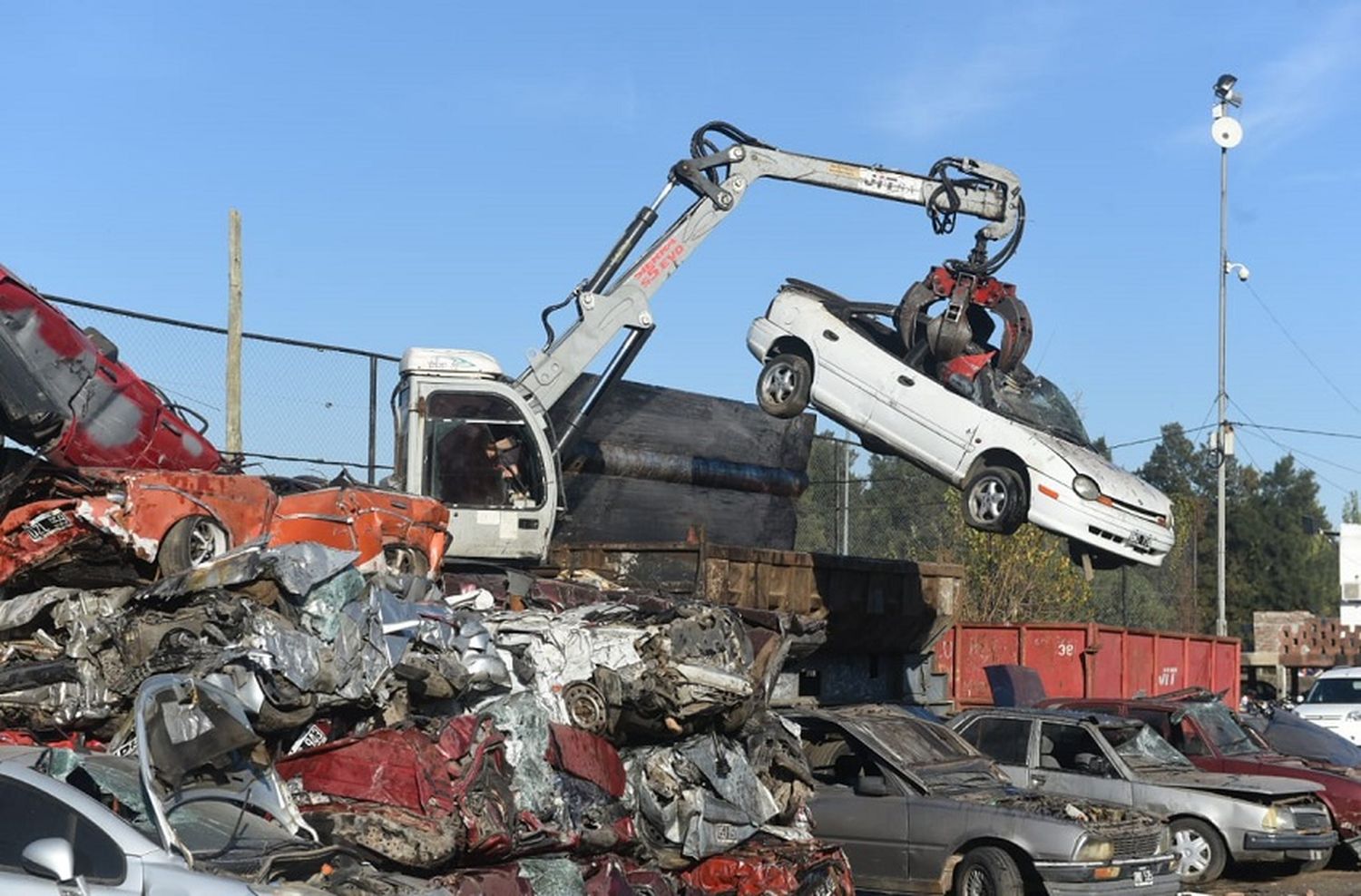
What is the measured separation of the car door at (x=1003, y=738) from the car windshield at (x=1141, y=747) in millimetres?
997

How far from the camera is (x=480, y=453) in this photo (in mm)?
15805

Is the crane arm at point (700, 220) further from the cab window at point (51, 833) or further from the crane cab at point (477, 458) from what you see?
the cab window at point (51, 833)

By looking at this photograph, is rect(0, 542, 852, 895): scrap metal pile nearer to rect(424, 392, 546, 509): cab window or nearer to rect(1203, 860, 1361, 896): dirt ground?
rect(424, 392, 546, 509): cab window

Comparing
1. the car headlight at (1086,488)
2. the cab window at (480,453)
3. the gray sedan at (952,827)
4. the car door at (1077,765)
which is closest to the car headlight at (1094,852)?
the gray sedan at (952,827)

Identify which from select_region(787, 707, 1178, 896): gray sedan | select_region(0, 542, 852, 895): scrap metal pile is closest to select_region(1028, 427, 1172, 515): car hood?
select_region(787, 707, 1178, 896): gray sedan

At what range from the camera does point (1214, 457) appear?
33.0 m

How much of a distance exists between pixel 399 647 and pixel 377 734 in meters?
0.81

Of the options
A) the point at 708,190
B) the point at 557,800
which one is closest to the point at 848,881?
the point at 557,800

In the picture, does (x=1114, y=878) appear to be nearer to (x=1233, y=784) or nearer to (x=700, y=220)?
(x=1233, y=784)

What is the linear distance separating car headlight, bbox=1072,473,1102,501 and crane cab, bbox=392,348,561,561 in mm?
4779

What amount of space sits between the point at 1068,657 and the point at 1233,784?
274 inches

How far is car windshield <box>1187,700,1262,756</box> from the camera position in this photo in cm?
1653

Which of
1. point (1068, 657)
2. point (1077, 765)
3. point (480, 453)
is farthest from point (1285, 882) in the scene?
point (480, 453)

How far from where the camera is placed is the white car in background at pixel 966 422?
15930mm
